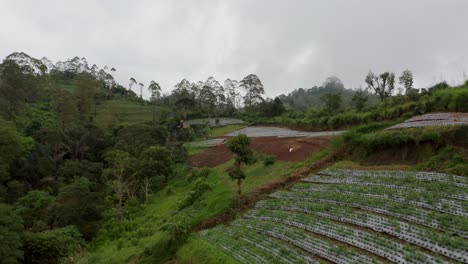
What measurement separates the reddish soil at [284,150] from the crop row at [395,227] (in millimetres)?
7044

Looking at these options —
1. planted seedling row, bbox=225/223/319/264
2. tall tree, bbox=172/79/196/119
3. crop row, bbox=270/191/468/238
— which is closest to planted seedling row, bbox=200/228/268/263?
planted seedling row, bbox=225/223/319/264

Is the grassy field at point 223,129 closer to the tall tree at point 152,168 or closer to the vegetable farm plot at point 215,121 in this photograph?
the vegetable farm plot at point 215,121

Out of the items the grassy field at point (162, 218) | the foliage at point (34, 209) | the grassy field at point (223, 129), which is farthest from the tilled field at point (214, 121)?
the foliage at point (34, 209)

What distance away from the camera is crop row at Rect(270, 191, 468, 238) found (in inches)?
377

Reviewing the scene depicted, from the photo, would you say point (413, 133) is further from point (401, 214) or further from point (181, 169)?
point (181, 169)

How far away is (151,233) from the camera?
65.6 ft

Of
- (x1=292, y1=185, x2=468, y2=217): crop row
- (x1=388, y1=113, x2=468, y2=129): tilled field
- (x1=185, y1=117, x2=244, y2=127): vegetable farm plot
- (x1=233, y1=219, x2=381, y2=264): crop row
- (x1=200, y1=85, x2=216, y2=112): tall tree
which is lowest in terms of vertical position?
(x1=233, y1=219, x2=381, y2=264): crop row

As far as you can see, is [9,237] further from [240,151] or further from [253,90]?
[253,90]

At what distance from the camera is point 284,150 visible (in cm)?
2398

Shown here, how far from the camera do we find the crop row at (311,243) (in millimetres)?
9719

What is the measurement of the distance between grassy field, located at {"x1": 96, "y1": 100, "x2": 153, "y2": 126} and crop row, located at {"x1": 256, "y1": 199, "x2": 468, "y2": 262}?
46.3 meters

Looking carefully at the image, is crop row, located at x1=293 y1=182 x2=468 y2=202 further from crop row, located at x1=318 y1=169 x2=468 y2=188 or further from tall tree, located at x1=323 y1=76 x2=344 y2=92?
tall tree, located at x1=323 y1=76 x2=344 y2=92

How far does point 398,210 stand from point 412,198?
31.2 inches

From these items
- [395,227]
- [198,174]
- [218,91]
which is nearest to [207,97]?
[218,91]
